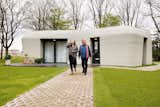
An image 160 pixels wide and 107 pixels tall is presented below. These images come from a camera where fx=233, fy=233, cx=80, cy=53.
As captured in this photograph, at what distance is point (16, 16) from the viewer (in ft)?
102

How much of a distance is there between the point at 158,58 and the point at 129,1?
946cm

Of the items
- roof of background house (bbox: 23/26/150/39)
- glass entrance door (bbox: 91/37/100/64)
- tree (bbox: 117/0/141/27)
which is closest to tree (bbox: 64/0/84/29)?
tree (bbox: 117/0/141/27)

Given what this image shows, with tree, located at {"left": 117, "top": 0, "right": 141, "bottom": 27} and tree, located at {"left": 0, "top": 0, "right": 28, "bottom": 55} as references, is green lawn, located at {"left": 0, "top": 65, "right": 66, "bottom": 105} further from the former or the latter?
tree, located at {"left": 117, "top": 0, "right": 141, "bottom": 27}

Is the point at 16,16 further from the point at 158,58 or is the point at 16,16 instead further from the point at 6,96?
the point at 6,96

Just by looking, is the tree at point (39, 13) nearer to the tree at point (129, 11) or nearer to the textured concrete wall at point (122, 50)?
the tree at point (129, 11)

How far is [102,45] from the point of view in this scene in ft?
61.9

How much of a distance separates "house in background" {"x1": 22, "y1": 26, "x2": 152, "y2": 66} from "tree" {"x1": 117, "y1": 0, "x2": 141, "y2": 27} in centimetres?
1432

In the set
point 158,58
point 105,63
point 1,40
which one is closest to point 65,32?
point 105,63

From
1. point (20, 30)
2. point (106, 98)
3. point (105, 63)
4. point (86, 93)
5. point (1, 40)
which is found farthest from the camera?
point (20, 30)

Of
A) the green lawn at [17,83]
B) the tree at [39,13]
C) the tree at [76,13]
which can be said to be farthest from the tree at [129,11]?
the green lawn at [17,83]

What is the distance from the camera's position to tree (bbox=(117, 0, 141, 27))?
34.7 m

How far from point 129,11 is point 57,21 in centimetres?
1100

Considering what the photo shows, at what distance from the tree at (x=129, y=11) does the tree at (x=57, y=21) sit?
8.12 metres

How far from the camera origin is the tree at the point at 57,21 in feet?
117
